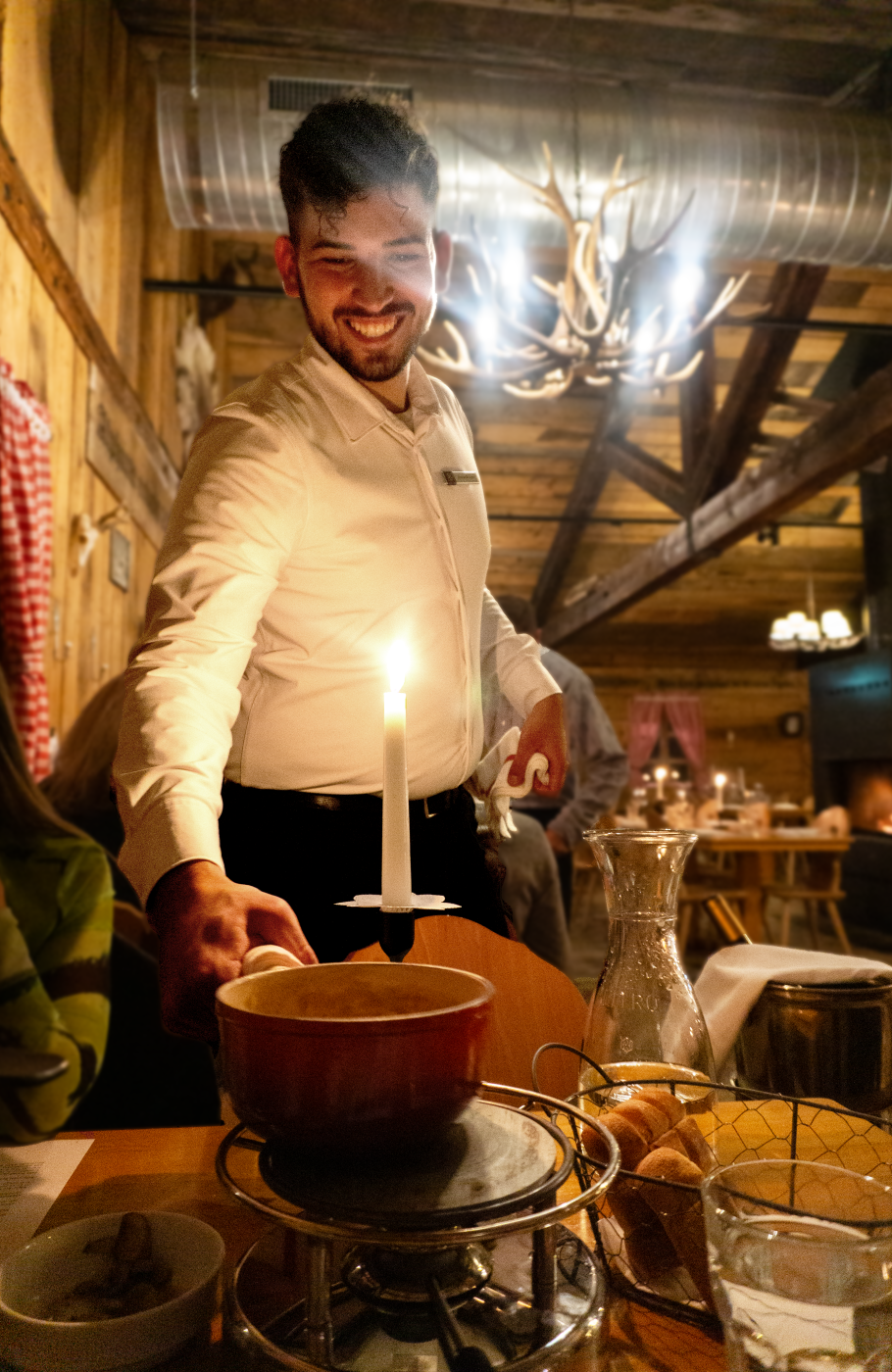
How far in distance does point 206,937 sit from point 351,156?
88cm

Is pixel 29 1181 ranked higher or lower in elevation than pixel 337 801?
lower

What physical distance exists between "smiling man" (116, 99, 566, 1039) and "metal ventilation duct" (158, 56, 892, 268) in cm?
271

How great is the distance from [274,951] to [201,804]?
20 cm

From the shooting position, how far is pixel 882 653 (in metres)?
7.93

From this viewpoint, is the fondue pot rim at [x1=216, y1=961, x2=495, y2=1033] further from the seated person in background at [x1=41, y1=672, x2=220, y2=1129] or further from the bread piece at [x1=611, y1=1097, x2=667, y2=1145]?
the seated person in background at [x1=41, y1=672, x2=220, y2=1129]

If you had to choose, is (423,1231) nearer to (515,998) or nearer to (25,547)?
(515,998)

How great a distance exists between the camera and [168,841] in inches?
Answer: 27.1

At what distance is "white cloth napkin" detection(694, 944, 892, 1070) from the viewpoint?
871 millimetres

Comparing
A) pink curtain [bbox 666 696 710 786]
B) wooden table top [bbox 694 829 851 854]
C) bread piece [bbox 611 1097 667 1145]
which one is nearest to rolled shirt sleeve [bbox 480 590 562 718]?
bread piece [bbox 611 1097 667 1145]

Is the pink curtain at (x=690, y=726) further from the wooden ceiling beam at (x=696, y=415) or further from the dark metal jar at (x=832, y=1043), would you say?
the dark metal jar at (x=832, y=1043)

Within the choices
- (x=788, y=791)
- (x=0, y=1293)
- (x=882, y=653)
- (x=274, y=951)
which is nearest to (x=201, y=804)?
(x=274, y=951)

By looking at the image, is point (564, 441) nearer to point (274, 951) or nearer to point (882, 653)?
point (882, 653)

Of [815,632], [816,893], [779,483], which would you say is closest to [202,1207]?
[779,483]

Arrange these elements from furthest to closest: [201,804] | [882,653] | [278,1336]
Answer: [882,653] → [201,804] → [278,1336]
